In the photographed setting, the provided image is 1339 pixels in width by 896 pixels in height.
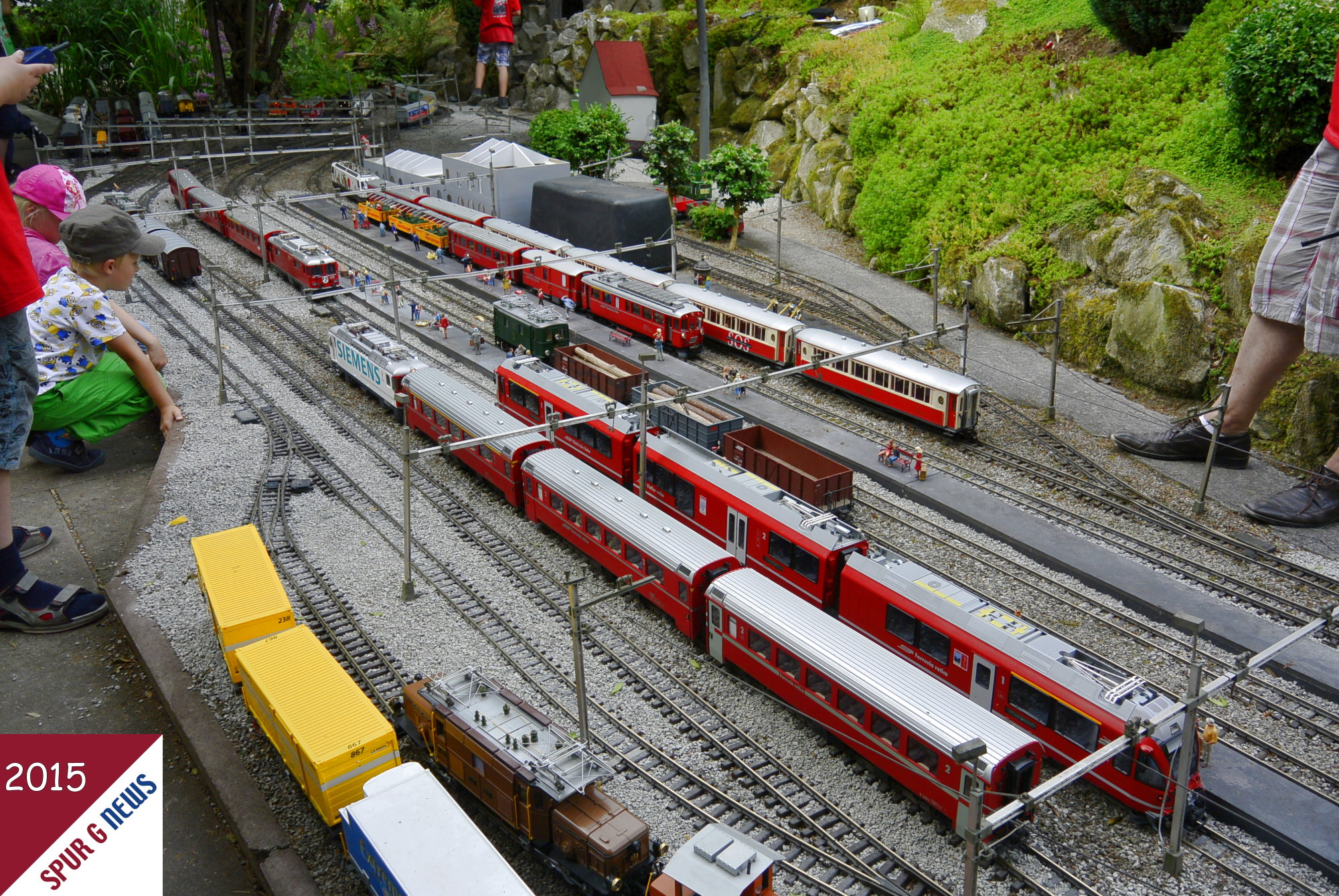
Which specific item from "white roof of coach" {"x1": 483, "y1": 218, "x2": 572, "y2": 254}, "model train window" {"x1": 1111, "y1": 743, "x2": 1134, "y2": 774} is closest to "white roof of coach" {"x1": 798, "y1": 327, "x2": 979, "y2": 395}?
"model train window" {"x1": 1111, "y1": 743, "x2": 1134, "y2": 774}

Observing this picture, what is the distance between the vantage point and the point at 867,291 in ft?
141

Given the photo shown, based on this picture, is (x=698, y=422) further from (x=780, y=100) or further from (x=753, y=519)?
(x=780, y=100)

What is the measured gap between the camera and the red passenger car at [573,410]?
2545 centimetres

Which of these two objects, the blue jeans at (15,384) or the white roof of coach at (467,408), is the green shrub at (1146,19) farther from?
the blue jeans at (15,384)

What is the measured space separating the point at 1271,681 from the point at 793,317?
2118cm

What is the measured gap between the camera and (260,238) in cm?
4516

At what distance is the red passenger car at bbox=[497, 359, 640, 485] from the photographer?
83.5 ft

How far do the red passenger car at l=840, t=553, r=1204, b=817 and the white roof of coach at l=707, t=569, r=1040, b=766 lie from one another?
29.7 inches

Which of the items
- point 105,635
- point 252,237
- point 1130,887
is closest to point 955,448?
point 1130,887

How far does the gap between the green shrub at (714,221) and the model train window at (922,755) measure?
123ft

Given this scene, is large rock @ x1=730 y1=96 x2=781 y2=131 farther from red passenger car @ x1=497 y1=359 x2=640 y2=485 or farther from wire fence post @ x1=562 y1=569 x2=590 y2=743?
wire fence post @ x1=562 y1=569 x2=590 y2=743

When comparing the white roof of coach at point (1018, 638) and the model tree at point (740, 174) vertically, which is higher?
the model tree at point (740, 174)

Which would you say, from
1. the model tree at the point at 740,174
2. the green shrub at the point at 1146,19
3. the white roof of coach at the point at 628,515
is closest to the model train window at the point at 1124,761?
the white roof of coach at the point at 628,515

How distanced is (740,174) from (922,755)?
119 ft
